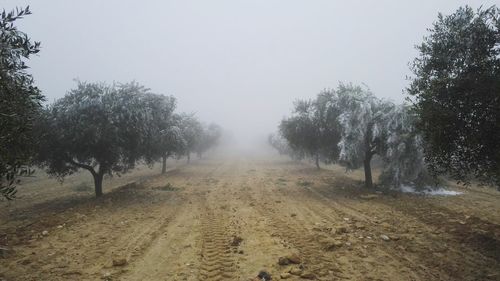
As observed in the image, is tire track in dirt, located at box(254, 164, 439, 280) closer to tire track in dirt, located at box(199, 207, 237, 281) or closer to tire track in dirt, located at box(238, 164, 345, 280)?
tire track in dirt, located at box(238, 164, 345, 280)

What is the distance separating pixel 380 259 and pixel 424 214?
7.13m

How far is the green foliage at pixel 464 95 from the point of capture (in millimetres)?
9555

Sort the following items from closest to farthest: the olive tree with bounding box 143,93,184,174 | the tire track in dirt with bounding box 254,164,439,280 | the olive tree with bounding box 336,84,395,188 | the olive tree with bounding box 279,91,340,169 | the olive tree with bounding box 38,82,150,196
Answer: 1. the tire track in dirt with bounding box 254,164,439,280
2. the olive tree with bounding box 38,82,150,196
3. the olive tree with bounding box 336,84,395,188
4. the olive tree with bounding box 143,93,184,174
5. the olive tree with bounding box 279,91,340,169

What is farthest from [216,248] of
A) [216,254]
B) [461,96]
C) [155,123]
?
[155,123]

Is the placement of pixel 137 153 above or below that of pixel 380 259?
above

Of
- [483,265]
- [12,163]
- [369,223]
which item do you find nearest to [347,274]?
[483,265]

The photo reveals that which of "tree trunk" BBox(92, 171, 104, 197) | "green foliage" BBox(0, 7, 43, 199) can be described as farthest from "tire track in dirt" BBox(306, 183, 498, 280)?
"tree trunk" BBox(92, 171, 104, 197)

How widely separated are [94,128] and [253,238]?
11.4 metres

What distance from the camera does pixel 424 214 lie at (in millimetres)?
16016

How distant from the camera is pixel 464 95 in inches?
392

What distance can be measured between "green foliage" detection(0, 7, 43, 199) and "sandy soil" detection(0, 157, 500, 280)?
3373 mm

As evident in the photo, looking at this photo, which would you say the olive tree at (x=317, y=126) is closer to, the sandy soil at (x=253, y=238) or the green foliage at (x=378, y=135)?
the green foliage at (x=378, y=135)

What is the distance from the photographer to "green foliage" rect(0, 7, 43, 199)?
296 inches

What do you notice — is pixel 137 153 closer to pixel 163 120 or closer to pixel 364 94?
pixel 163 120
